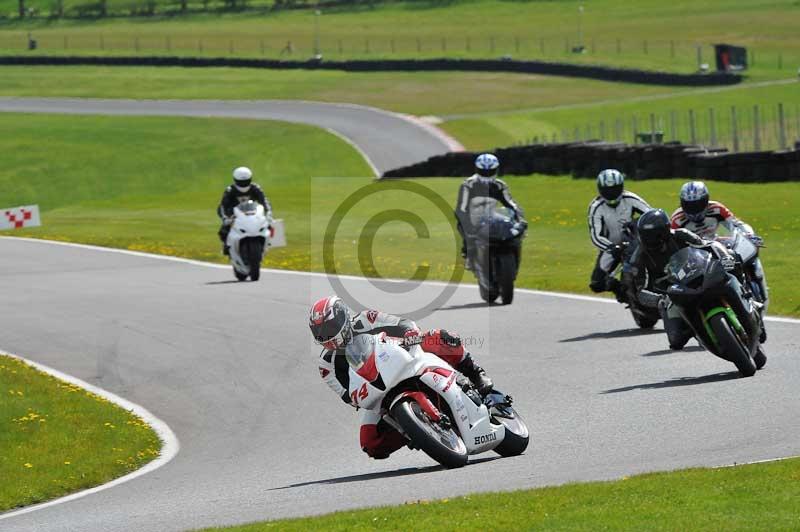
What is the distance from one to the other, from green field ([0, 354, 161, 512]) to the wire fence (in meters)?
25.5

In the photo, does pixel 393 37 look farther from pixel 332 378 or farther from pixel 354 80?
pixel 332 378

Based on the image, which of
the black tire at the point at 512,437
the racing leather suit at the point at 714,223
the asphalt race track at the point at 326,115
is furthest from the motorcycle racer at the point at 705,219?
the asphalt race track at the point at 326,115

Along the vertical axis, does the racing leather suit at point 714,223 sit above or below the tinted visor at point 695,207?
below

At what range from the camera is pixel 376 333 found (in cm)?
1122

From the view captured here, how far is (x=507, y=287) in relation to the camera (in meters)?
20.4

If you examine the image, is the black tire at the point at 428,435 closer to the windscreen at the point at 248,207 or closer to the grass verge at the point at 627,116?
the windscreen at the point at 248,207

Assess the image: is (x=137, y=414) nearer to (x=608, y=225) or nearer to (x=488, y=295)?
(x=608, y=225)

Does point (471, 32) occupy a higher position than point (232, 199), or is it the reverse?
point (232, 199)

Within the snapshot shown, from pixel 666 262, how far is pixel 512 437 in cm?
464

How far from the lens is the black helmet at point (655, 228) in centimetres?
1453

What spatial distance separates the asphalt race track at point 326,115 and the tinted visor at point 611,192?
33485mm

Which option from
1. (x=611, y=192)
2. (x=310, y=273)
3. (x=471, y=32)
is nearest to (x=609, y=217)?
(x=611, y=192)

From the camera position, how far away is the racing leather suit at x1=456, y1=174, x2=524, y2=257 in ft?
67.5

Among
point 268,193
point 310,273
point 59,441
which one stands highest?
point 59,441
